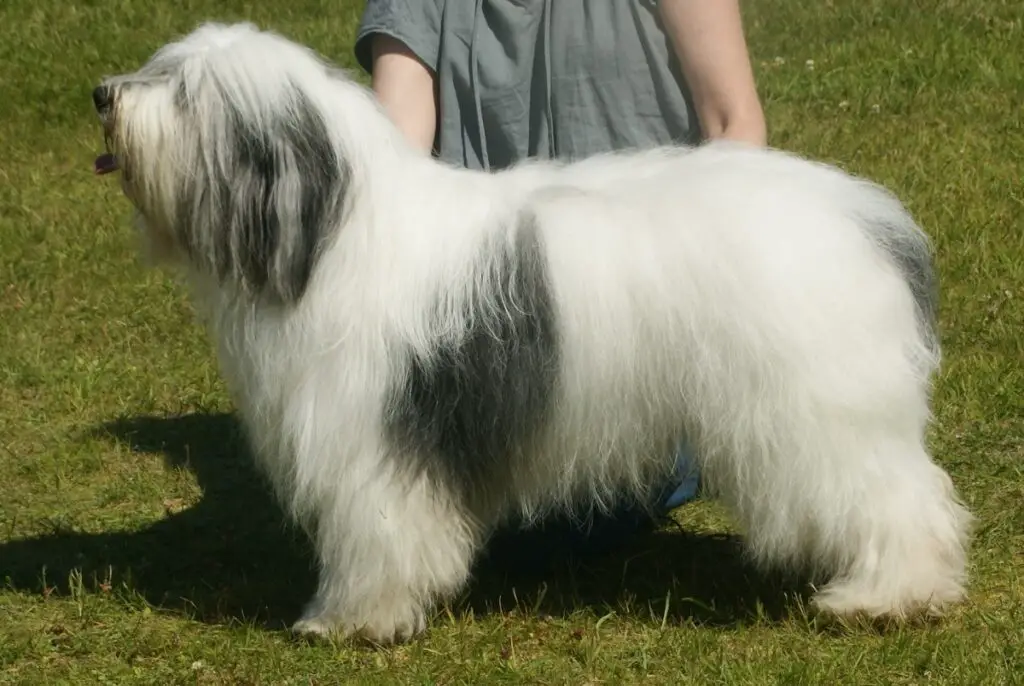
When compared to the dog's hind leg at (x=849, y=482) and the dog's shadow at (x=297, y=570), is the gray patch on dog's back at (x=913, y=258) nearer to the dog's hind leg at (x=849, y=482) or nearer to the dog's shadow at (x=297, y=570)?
the dog's hind leg at (x=849, y=482)

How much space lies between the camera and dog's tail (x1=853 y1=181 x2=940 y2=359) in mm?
3289

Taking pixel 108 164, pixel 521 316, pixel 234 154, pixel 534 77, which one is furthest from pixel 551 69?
pixel 108 164

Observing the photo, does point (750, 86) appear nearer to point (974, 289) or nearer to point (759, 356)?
point (759, 356)

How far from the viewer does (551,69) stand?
405 centimetres

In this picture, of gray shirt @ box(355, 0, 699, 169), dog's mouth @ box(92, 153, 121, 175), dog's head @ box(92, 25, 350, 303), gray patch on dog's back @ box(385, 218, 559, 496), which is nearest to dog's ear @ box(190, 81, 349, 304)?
dog's head @ box(92, 25, 350, 303)

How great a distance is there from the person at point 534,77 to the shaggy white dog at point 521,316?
0.61 m

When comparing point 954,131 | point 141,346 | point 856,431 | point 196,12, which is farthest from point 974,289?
point 196,12

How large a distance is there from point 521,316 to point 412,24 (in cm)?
112

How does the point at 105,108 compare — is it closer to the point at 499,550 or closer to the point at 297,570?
the point at 297,570

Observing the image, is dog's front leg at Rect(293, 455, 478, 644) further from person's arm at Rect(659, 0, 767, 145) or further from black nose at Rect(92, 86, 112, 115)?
person's arm at Rect(659, 0, 767, 145)

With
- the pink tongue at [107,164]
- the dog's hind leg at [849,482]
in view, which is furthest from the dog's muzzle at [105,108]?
the dog's hind leg at [849,482]

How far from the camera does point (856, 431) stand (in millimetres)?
3266

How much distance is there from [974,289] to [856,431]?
290cm

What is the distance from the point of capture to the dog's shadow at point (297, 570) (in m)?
3.85
